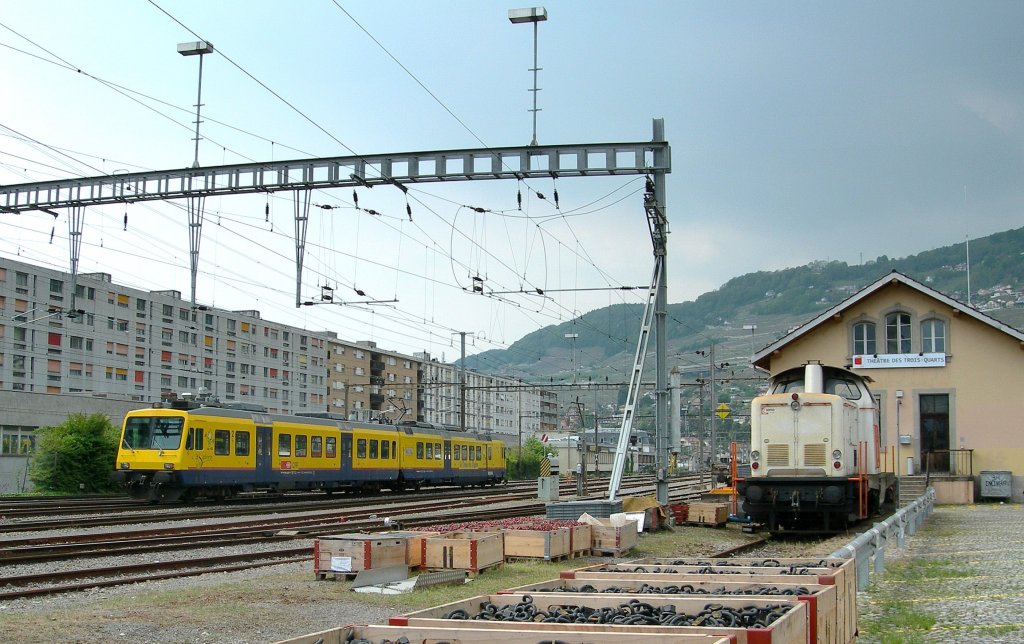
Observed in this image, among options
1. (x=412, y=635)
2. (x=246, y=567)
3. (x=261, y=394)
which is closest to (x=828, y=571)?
(x=412, y=635)

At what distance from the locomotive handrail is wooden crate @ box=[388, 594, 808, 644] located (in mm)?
3287

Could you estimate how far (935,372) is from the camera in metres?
33.2

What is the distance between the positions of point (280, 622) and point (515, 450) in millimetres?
76518

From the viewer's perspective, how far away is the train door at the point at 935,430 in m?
33.1

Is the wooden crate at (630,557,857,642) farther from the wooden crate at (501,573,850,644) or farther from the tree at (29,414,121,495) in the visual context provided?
the tree at (29,414,121,495)

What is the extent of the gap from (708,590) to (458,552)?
260 inches

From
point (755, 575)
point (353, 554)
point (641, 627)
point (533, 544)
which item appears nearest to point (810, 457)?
point (533, 544)

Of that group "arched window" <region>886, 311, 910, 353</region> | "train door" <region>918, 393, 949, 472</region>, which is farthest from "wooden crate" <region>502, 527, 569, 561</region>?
"arched window" <region>886, 311, 910, 353</region>

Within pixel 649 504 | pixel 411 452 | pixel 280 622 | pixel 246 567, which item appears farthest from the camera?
pixel 411 452

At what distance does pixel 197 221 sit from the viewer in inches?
894

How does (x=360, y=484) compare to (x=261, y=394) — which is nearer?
(x=360, y=484)

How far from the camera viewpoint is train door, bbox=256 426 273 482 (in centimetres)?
3164

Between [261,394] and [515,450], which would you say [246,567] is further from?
[261,394]

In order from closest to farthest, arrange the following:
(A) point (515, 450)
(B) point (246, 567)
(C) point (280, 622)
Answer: (C) point (280, 622) → (B) point (246, 567) → (A) point (515, 450)
